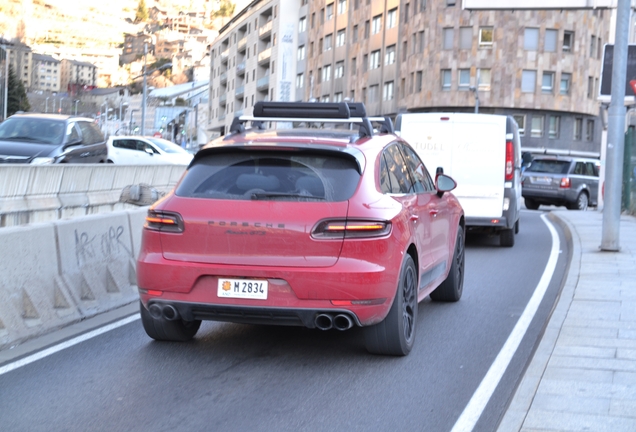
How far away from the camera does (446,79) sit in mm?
66500

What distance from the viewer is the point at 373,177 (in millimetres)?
6426

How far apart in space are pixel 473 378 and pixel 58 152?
15.6 m

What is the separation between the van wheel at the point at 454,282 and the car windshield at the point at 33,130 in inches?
515

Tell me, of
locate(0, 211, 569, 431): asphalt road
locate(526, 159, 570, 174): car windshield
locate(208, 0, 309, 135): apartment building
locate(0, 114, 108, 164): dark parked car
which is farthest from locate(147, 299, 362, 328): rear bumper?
locate(208, 0, 309, 135): apartment building

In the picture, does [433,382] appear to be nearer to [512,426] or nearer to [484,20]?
[512,426]

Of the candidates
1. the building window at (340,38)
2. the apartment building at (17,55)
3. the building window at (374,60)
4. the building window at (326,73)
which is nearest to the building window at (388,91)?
the building window at (374,60)

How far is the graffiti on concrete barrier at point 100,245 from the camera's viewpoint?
26.7ft

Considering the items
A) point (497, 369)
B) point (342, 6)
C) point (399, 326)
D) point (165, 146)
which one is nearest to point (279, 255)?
point (399, 326)

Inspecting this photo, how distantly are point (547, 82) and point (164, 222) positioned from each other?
2461 inches

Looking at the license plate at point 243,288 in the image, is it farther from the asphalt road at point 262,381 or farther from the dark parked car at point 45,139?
the dark parked car at point 45,139

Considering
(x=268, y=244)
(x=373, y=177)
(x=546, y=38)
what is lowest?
(x=268, y=244)

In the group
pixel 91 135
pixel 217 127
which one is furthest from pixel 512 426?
pixel 217 127

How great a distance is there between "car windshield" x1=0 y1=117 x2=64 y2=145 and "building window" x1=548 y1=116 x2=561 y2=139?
167 feet

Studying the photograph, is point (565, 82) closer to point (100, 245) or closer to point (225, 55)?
point (225, 55)
